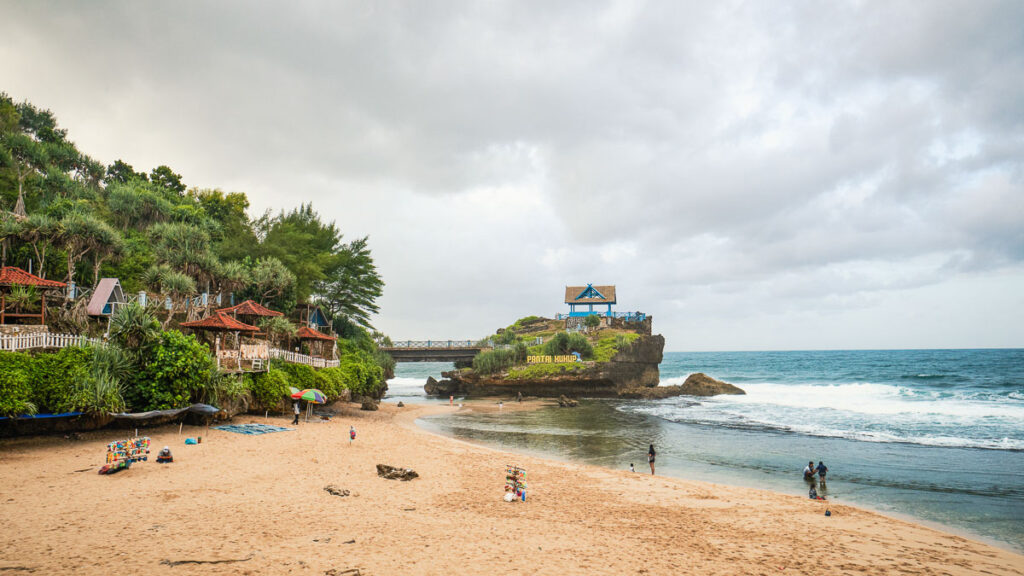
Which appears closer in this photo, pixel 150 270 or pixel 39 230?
pixel 39 230

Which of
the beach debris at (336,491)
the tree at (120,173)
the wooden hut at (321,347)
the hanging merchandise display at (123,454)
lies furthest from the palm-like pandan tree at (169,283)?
the tree at (120,173)

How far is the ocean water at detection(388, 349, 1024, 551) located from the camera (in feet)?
54.1

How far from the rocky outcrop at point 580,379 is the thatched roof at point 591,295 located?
15.1 metres

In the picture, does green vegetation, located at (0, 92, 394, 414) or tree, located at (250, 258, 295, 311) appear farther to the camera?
tree, located at (250, 258, 295, 311)

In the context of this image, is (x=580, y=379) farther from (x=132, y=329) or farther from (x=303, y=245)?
(x=132, y=329)

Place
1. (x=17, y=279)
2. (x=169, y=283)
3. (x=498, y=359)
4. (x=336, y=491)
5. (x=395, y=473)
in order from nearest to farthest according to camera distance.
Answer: (x=336, y=491), (x=395, y=473), (x=17, y=279), (x=169, y=283), (x=498, y=359)

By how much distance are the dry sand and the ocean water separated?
9.94ft

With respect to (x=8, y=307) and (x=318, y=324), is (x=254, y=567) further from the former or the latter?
(x=318, y=324)

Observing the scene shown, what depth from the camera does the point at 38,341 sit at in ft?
59.6

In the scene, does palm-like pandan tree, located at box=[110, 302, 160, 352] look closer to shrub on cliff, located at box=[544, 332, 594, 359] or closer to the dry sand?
the dry sand

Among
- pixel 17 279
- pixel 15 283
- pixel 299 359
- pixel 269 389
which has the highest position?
pixel 17 279

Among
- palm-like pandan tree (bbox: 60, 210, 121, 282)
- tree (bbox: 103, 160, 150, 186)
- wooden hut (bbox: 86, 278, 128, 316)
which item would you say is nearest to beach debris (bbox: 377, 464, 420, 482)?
wooden hut (bbox: 86, 278, 128, 316)

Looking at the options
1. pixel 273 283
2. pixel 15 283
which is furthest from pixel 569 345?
pixel 15 283

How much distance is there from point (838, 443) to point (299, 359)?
108ft
